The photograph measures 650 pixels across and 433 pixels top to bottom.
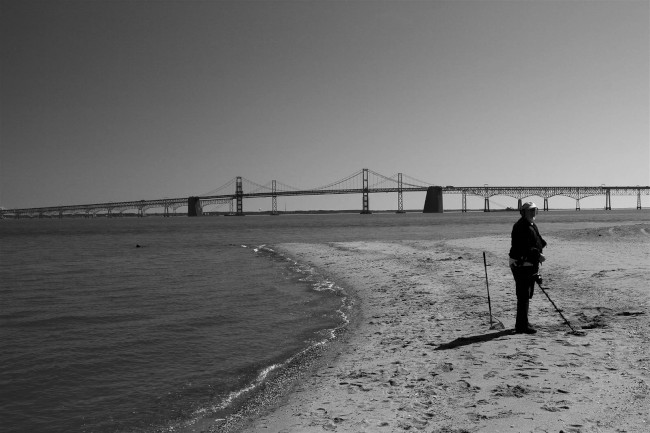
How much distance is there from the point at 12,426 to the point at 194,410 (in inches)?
84.4

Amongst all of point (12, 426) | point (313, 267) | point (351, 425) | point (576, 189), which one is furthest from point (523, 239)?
point (576, 189)

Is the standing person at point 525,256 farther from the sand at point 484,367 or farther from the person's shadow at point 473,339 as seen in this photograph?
the sand at point 484,367

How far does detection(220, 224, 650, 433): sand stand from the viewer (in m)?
5.14

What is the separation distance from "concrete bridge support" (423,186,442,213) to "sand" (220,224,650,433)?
477 feet

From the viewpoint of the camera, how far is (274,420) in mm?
5699

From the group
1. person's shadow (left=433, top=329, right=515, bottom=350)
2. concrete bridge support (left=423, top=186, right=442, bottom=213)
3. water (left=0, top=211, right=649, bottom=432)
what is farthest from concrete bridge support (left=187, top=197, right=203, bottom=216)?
person's shadow (left=433, top=329, right=515, bottom=350)

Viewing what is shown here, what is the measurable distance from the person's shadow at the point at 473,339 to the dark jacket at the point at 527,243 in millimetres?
1257

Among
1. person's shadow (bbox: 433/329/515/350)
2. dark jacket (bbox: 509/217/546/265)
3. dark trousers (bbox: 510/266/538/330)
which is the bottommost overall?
person's shadow (bbox: 433/329/515/350)

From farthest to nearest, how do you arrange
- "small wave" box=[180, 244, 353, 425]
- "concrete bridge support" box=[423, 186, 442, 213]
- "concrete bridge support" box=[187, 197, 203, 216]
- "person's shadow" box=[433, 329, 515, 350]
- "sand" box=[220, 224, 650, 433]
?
1. "concrete bridge support" box=[187, 197, 203, 216]
2. "concrete bridge support" box=[423, 186, 442, 213]
3. "person's shadow" box=[433, 329, 515, 350]
4. "small wave" box=[180, 244, 353, 425]
5. "sand" box=[220, 224, 650, 433]

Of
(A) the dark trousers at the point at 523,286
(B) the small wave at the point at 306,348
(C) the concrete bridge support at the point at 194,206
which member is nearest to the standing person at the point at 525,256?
(A) the dark trousers at the point at 523,286

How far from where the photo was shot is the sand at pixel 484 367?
514cm

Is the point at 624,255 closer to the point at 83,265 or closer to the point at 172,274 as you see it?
the point at 172,274

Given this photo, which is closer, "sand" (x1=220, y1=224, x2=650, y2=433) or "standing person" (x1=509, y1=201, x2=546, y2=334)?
"sand" (x1=220, y1=224, x2=650, y2=433)

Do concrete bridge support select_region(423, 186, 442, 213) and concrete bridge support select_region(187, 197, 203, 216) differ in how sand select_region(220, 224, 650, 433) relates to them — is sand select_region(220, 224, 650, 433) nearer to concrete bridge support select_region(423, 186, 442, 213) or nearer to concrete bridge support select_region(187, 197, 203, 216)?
A: concrete bridge support select_region(423, 186, 442, 213)
